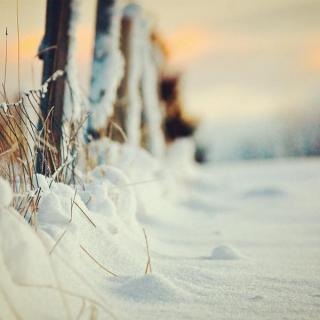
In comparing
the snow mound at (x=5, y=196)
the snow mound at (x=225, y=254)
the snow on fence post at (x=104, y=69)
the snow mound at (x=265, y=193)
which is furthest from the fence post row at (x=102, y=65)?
the snow mound at (x=265, y=193)

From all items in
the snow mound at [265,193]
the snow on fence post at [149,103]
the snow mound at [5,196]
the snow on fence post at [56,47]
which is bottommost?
the snow mound at [265,193]

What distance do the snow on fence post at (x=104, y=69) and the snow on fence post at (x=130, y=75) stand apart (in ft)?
2.94

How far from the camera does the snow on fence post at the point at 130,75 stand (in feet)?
15.7

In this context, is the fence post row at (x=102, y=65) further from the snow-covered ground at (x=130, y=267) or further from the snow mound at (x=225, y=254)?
the snow mound at (x=225, y=254)

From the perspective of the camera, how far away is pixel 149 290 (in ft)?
4.91

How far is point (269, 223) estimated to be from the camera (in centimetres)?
331

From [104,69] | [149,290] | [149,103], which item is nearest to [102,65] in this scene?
[104,69]

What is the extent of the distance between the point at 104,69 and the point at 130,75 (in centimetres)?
147

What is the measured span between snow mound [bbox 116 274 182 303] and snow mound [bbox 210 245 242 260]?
0.53 meters

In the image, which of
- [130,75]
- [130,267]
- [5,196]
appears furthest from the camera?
[130,75]

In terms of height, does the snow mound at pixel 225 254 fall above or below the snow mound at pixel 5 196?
below

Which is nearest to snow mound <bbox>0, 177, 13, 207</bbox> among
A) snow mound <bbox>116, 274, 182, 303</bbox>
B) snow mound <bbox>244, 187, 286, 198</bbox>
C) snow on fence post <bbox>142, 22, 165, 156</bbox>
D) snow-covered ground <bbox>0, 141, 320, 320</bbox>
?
snow-covered ground <bbox>0, 141, 320, 320</bbox>

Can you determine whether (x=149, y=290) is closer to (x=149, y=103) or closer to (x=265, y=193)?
(x=265, y=193)

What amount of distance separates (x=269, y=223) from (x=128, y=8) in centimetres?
294
